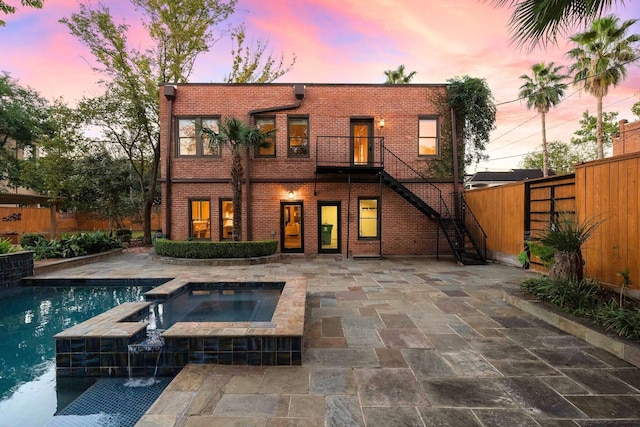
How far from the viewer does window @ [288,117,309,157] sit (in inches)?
420

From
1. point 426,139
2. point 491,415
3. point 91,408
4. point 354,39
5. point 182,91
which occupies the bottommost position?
point 91,408

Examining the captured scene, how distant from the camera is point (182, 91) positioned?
10562 millimetres

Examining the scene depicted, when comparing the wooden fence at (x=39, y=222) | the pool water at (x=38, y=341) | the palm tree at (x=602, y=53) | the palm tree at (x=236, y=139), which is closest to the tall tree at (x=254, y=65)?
the palm tree at (x=236, y=139)

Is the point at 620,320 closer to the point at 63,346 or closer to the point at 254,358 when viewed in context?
the point at 254,358

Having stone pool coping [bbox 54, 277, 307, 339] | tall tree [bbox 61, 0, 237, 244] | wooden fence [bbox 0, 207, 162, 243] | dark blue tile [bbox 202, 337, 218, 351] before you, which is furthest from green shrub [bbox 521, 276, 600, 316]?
wooden fence [bbox 0, 207, 162, 243]

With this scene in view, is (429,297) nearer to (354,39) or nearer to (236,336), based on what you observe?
(236,336)

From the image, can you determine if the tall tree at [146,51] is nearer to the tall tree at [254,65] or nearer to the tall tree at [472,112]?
the tall tree at [254,65]

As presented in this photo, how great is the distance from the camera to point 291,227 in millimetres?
10727

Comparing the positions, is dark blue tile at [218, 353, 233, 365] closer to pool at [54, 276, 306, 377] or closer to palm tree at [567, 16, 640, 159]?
pool at [54, 276, 306, 377]

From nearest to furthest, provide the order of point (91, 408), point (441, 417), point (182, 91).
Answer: point (441, 417) < point (91, 408) < point (182, 91)

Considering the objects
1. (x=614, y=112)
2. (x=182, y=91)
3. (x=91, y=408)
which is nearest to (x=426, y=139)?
(x=182, y=91)

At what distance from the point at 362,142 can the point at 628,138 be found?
65.5ft

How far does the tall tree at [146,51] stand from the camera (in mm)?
12148

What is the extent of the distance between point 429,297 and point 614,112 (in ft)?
90.9
